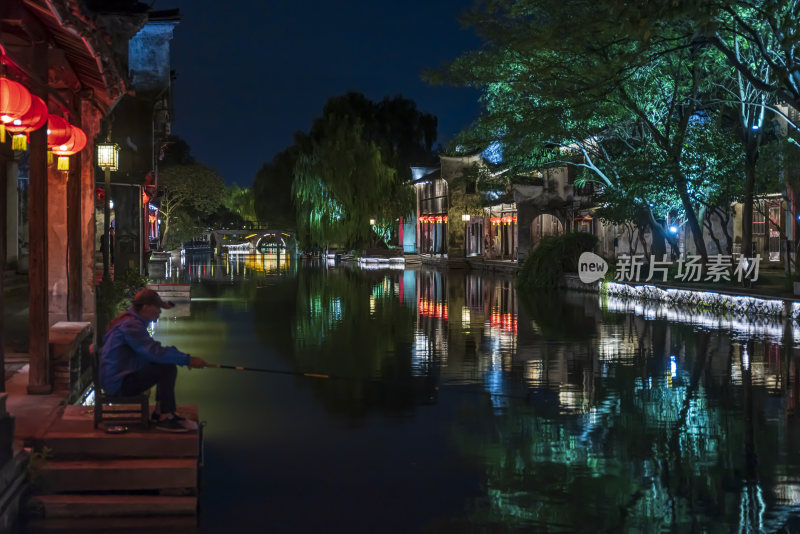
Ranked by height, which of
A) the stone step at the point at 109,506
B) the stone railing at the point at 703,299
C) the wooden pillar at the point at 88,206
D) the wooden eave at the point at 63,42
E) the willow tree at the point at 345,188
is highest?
the willow tree at the point at 345,188

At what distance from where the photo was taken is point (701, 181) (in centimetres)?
2695

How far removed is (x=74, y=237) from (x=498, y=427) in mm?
6645

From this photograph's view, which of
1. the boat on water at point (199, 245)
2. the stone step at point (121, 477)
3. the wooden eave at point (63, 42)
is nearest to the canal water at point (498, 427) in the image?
the stone step at point (121, 477)

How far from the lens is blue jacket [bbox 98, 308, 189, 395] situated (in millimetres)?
7652

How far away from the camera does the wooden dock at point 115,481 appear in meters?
6.74

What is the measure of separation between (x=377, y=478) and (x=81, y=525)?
2.18 metres

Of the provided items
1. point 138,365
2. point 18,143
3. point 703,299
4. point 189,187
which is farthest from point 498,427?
point 189,187

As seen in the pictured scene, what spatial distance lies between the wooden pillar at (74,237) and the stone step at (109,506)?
6968 millimetres

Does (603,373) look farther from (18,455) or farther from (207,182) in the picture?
(207,182)

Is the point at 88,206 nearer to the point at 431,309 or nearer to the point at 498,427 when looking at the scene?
the point at 498,427

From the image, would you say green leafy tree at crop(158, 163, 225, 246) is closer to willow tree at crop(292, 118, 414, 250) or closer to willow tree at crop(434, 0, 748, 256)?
willow tree at crop(292, 118, 414, 250)

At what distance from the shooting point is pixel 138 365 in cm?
776

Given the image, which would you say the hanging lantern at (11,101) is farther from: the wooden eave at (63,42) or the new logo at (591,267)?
the new logo at (591,267)

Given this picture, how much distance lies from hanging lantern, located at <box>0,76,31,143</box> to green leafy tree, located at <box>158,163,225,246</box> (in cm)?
5256
